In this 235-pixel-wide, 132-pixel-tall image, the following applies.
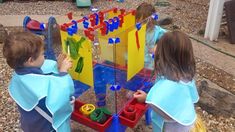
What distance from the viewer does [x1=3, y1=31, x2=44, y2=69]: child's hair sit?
1.87 metres

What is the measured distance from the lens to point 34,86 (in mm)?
1911

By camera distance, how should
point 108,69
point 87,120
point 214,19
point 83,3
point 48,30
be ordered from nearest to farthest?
1. point 87,120
2. point 48,30
3. point 108,69
4. point 214,19
5. point 83,3

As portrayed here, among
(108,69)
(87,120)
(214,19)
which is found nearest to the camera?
(87,120)

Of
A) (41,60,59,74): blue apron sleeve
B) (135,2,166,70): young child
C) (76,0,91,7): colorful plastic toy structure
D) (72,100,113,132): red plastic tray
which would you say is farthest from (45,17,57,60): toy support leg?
(76,0,91,7): colorful plastic toy structure

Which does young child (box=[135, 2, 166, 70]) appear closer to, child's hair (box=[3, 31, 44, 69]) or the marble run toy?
the marble run toy

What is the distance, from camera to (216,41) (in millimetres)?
4773

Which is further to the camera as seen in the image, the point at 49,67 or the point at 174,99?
the point at 49,67

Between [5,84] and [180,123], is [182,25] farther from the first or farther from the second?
[180,123]

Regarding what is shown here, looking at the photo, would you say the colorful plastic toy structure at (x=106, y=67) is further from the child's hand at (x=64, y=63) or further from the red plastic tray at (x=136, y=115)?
the child's hand at (x=64, y=63)

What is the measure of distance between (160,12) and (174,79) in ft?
14.0

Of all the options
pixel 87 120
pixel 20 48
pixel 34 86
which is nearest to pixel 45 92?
pixel 34 86

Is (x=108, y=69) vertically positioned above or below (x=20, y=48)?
below

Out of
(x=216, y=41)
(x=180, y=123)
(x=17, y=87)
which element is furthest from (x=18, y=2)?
(x=180, y=123)

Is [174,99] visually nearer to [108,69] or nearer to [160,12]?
[108,69]
